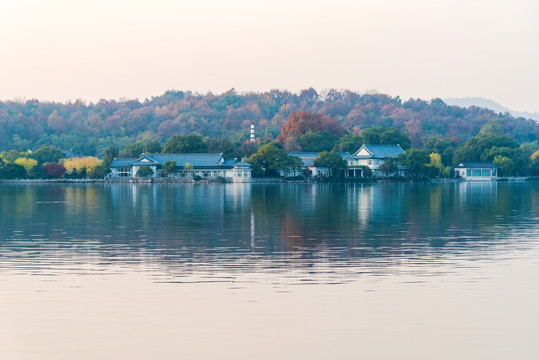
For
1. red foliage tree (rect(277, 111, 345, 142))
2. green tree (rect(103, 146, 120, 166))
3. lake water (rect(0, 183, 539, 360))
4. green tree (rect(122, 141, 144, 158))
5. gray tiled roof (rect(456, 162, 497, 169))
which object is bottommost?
lake water (rect(0, 183, 539, 360))

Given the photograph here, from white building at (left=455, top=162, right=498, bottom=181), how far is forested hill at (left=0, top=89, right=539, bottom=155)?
25758 mm

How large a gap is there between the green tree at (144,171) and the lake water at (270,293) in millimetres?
57248

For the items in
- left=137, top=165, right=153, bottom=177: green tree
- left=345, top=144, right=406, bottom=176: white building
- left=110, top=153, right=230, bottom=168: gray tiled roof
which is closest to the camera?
left=137, top=165, right=153, bottom=177: green tree

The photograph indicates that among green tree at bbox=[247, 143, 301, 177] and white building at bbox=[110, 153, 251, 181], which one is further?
white building at bbox=[110, 153, 251, 181]

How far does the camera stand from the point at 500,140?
88.9 meters

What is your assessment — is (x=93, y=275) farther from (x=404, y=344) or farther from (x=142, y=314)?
(x=404, y=344)

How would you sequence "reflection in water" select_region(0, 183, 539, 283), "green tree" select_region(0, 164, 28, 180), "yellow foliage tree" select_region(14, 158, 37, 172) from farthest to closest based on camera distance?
"yellow foliage tree" select_region(14, 158, 37, 172) < "green tree" select_region(0, 164, 28, 180) < "reflection in water" select_region(0, 183, 539, 283)

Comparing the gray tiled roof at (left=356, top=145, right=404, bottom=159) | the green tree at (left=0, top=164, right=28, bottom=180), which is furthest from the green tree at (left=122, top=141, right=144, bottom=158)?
the gray tiled roof at (left=356, top=145, right=404, bottom=159)

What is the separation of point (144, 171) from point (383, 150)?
93.4 feet

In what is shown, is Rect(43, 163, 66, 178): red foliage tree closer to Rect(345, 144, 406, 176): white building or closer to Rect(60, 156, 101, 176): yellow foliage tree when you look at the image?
Rect(60, 156, 101, 176): yellow foliage tree

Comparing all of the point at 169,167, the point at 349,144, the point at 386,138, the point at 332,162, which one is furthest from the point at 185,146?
the point at 386,138

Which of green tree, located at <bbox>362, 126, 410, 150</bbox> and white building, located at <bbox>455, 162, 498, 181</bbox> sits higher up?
green tree, located at <bbox>362, 126, 410, 150</bbox>

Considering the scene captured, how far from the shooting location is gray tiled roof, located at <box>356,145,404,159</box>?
8375cm

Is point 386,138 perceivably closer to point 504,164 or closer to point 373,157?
point 373,157
